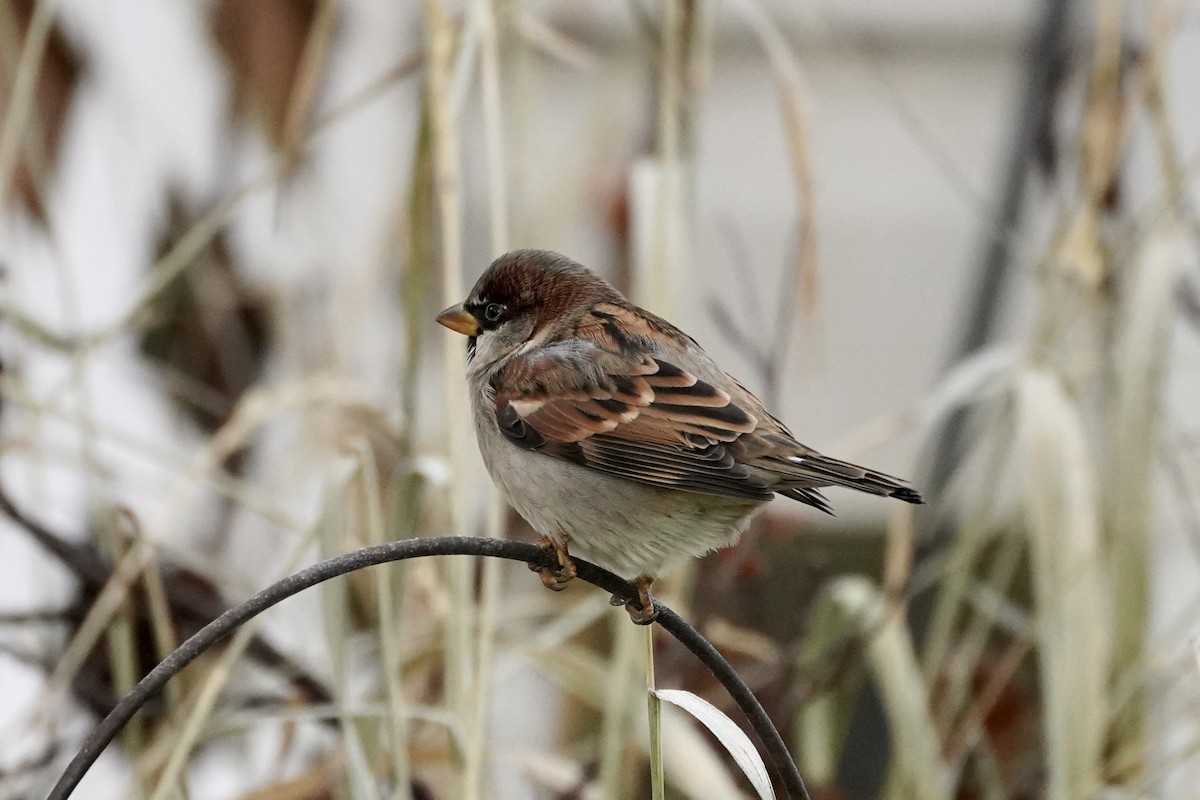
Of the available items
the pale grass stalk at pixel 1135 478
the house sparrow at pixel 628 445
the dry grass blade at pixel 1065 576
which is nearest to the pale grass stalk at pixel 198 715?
the house sparrow at pixel 628 445

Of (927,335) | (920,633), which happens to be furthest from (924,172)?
(920,633)

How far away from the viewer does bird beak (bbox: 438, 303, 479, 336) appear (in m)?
2.00

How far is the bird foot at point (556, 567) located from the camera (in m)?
1.69

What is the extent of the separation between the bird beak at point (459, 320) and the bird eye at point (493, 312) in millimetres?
19

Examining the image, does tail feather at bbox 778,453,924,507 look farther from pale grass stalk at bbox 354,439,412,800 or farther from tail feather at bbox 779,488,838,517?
pale grass stalk at bbox 354,439,412,800

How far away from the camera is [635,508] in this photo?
179 centimetres

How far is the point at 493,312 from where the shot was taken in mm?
2107

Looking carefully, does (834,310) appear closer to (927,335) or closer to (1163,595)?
(927,335)

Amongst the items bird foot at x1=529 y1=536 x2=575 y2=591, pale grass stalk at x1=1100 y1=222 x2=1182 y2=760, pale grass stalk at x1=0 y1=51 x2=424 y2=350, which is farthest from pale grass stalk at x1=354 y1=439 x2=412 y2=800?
pale grass stalk at x1=1100 y1=222 x2=1182 y2=760

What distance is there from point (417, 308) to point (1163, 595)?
2.80 meters

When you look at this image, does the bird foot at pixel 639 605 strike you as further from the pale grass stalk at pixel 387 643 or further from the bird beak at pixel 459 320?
the bird beak at pixel 459 320

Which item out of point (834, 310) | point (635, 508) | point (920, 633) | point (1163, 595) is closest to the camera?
point (635, 508)

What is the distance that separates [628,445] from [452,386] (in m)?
0.26

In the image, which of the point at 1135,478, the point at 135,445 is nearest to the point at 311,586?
the point at 135,445
